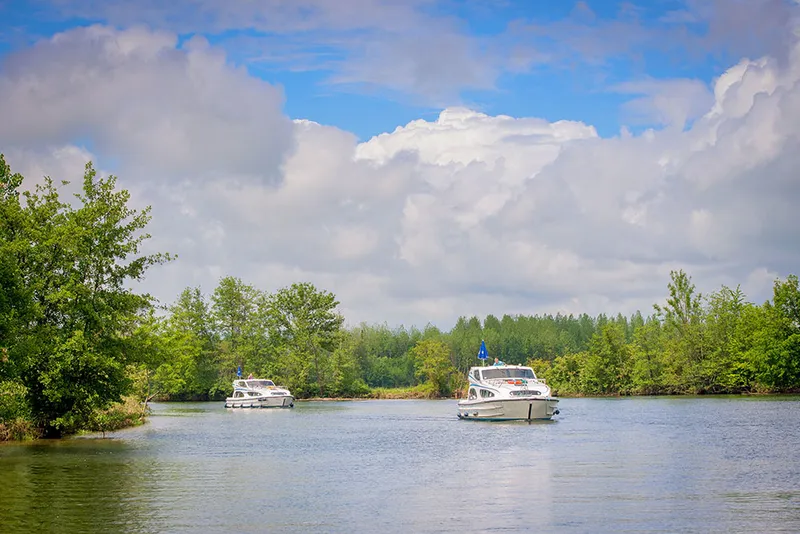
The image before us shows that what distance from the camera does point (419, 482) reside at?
26.4 meters

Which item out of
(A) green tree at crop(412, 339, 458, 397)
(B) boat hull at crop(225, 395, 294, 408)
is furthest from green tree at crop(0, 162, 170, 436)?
(A) green tree at crop(412, 339, 458, 397)

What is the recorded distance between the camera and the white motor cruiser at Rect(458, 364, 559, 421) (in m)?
53.2

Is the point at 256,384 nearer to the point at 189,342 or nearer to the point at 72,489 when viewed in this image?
the point at 189,342

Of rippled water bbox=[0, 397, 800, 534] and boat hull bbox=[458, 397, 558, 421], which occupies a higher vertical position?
boat hull bbox=[458, 397, 558, 421]

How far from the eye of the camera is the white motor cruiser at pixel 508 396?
5322 centimetres

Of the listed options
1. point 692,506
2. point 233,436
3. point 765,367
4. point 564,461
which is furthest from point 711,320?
point 692,506

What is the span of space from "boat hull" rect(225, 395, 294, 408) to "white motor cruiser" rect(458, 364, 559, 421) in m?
38.1

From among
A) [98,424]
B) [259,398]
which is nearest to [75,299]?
[98,424]

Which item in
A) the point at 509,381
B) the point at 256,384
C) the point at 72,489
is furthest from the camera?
the point at 256,384

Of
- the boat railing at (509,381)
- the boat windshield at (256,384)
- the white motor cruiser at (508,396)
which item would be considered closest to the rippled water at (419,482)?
the white motor cruiser at (508,396)

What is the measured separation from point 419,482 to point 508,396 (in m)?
27.6

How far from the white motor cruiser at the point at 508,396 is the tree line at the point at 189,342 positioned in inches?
786

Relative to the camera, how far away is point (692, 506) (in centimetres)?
2070

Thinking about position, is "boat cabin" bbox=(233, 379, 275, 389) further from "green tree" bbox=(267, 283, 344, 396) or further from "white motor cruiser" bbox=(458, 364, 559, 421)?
"white motor cruiser" bbox=(458, 364, 559, 421)
